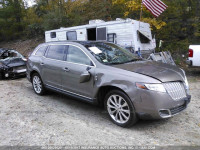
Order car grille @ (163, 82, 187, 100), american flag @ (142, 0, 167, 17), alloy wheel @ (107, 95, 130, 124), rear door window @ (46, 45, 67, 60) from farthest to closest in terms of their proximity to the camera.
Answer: american flag @ (142, 0, 167, 17) < rear door window @ (46, 45, 67, 60) < alloy wheel @ (107, 95, 130, 124) < car grille @ (163, 82, 187, 100)

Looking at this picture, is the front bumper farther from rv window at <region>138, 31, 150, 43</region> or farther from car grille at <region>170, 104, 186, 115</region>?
rv window at <region>138, 31, 150, 43</region>

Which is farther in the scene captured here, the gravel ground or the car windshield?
the car windshield

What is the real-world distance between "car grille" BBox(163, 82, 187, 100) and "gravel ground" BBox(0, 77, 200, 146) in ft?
2.16

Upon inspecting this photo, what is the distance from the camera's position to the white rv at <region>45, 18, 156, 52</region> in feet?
A: 32.2

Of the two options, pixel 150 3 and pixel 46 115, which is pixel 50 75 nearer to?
pixel 46 115

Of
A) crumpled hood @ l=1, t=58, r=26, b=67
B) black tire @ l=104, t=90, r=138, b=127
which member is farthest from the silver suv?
crumpled hood @ l=1, t=58, r=26, b=67

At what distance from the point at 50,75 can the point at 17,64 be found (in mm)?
4537

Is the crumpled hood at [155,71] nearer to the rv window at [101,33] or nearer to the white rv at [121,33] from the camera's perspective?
the white rv at [121,33]

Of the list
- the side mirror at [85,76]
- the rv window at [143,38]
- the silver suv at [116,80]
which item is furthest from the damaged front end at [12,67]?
the rv window at [143,38]

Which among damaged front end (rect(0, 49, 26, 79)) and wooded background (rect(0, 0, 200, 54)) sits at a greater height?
wooded background (rect(0, 0, 200, 54))

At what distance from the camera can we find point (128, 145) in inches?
122

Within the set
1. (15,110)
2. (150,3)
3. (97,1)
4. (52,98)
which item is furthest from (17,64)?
(97,1)

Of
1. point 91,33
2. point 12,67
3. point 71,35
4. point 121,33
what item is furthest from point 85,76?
point 71,35

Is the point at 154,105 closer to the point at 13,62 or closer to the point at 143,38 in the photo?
the point at 13,62
